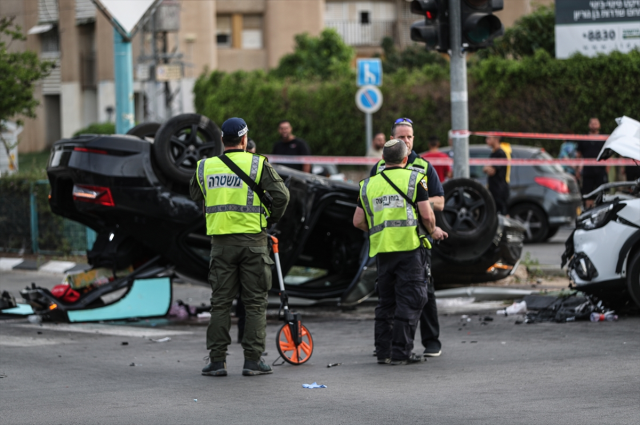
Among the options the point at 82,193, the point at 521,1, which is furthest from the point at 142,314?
the point at 521,1

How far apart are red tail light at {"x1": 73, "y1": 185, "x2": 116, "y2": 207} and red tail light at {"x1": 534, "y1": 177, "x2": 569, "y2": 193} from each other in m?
Result: 9.06

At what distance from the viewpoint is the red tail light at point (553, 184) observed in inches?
637

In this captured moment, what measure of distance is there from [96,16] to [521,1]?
681 inches

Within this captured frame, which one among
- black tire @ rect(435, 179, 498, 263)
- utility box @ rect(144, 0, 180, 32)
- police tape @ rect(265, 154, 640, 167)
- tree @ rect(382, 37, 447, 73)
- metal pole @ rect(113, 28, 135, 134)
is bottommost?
black tire @ rect(435, 179, 498, 263)

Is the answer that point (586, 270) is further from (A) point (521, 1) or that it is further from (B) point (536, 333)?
(A) point (521, 1)

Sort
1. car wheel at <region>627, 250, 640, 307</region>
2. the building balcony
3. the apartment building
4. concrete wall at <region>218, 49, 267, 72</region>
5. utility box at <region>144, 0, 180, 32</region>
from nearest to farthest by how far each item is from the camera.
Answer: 1. car wheel at <region>627, 250, 640, 307</region>
2. utility box at <region>144, 0, 180, 32</region>
3. the apartment building
4. concrete wall at <region>218, 49, 267, 72</region>
5. the building balcony

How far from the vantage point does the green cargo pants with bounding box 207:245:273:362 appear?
22.6 feet

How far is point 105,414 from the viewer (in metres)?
5.60

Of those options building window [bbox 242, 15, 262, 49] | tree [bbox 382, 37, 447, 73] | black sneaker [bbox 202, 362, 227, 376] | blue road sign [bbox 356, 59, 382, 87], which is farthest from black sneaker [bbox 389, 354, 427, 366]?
building window [bbox 242, 15, 262, 49]

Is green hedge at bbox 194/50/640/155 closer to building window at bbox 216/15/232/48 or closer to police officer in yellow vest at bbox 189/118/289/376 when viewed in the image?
building window at bbox 216/15/232/48

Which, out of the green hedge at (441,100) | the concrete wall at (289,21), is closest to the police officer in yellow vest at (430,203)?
the green hedge at (441,100)

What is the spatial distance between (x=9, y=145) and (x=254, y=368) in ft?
38.7

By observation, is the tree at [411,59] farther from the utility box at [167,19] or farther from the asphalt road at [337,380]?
the asphalt road at [337,380]

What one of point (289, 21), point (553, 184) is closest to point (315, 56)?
point (289, 21)
